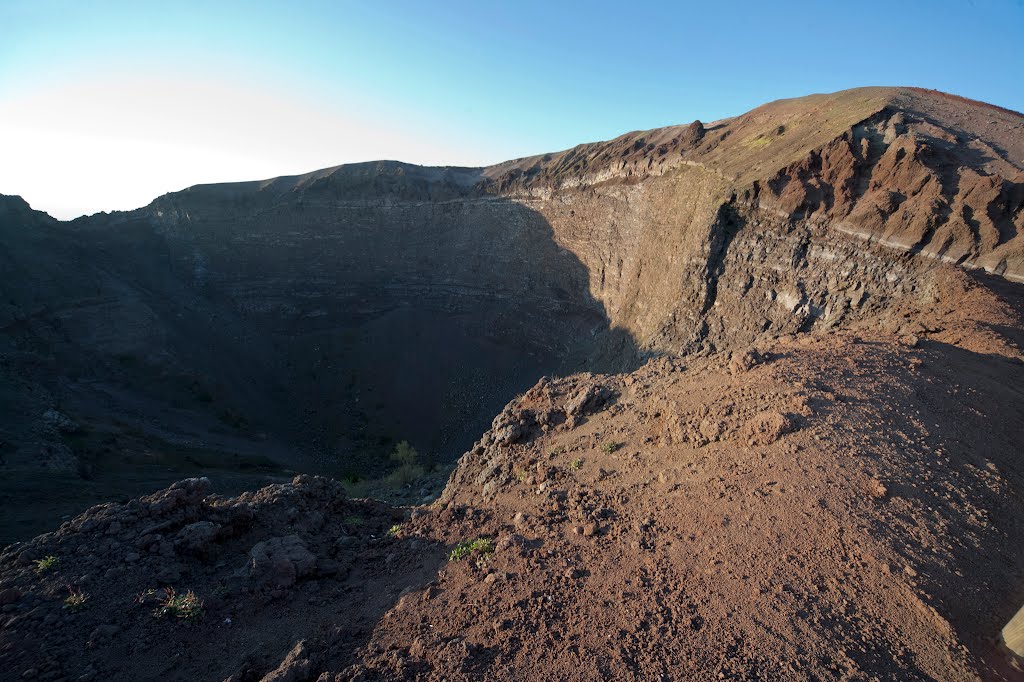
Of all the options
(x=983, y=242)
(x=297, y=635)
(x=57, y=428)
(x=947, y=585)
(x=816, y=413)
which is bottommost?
(x=57, y=428)

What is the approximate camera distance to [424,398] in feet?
96.7

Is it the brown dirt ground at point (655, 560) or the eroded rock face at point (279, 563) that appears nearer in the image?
Result: the brown dirt ground at point (655, 560)

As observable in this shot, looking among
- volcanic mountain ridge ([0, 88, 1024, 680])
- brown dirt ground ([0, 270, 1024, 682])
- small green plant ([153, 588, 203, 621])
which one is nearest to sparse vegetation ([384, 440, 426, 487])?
volcanic mountain ridge ([0, 88, 1024, 680])

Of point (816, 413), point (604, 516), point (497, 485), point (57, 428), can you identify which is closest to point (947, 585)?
point (816, 413)

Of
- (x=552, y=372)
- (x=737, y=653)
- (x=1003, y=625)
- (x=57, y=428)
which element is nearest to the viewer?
(x=737, y=653)

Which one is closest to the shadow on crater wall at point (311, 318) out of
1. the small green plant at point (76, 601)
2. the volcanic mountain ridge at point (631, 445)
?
the volcanic mountain ridge at point (631, 445)

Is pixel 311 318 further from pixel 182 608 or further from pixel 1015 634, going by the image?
pixel 1015 634

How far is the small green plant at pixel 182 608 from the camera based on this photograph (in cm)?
535

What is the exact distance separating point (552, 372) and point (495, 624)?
23432 mm

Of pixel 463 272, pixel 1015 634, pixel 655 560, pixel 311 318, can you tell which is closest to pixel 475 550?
pixel 655 560

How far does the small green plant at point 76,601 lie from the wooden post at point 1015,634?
357 inches

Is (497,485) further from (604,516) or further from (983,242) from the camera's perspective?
(983,242)

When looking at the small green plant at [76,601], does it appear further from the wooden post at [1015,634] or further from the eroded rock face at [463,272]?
the wooden post at [1015,634]

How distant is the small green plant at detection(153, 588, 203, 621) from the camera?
535 cm
